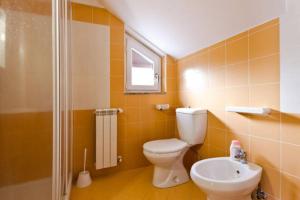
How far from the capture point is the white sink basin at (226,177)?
3.42 feet

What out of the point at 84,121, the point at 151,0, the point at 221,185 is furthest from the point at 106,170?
the point at 151,0

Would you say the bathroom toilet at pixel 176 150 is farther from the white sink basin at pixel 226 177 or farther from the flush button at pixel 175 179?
the white sink basin at pixel 226 177

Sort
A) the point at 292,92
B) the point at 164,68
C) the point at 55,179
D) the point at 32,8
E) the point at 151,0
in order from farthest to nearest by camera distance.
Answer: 1. the point at 164,68
2. the point at 151,0
3. the point at 292,92
4. the point at 55,179
5. the point at 32,8

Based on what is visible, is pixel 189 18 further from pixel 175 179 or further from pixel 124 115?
pixel 175 179

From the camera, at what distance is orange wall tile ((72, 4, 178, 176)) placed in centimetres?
190

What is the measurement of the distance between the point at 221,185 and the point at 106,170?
1.39 m

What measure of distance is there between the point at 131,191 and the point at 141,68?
1.46m

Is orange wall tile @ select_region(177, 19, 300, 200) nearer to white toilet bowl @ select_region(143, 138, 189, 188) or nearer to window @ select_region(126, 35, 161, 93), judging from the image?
white toilet bowl @ select_region(143, 138, 189, 188)

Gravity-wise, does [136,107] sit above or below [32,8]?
below

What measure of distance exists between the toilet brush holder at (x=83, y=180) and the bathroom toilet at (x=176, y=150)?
668 millimetres

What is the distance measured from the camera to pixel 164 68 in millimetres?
2346

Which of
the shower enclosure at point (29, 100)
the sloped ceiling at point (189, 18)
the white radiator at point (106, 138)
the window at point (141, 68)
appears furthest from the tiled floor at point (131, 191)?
the sloped ceiling at point (189, 18)

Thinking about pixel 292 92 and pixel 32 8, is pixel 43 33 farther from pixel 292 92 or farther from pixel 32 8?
pixel 292 92

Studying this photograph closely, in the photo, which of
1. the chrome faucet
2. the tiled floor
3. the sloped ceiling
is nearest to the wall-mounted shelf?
the chrome faucet
